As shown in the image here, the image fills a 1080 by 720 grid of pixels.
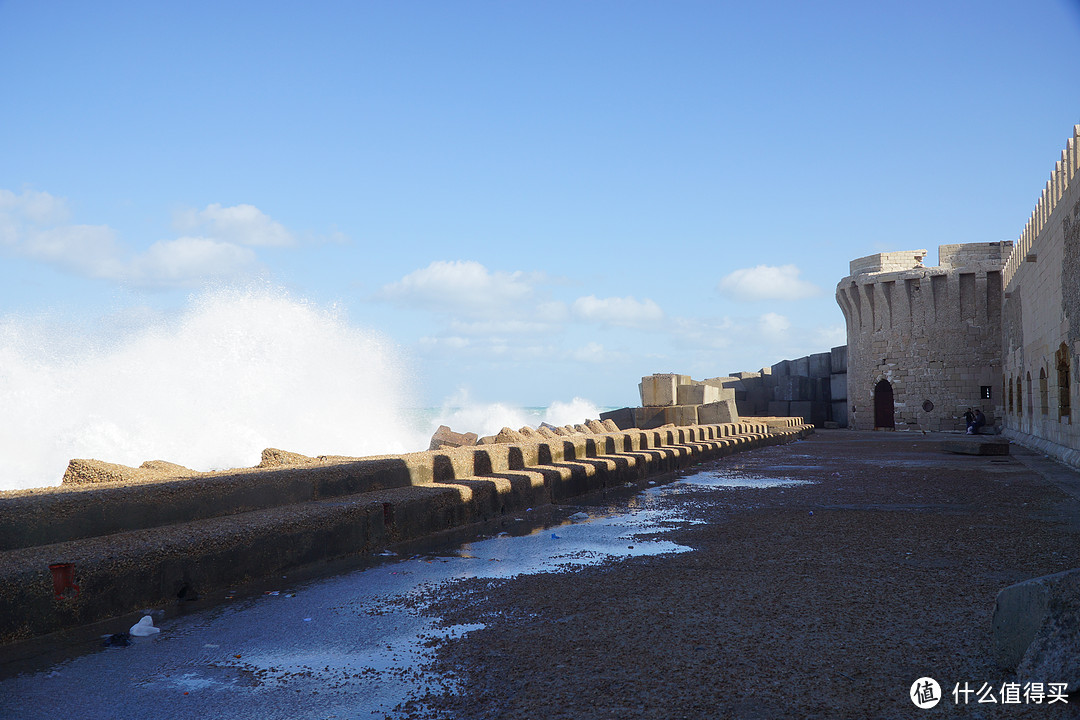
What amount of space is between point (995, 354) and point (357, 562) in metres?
28.5

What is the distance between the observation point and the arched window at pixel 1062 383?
42.5 ft

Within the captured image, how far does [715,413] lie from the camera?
19.8m

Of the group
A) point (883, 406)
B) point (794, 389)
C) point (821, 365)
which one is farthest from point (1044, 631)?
point (821, 365)

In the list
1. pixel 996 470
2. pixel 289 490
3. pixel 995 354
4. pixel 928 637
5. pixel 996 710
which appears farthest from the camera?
pixel 995 354

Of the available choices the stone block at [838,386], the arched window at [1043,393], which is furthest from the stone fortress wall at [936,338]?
the arched window at [1043,393]

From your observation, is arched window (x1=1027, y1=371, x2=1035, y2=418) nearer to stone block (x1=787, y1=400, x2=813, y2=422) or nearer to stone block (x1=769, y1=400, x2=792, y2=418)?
stone block (x1=787, y1=400, x2=813, y2=422)

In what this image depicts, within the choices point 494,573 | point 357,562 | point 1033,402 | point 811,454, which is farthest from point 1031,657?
point 1033,402

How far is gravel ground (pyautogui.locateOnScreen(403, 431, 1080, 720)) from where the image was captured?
2.56 meters

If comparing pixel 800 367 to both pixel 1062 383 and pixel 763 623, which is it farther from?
pixel 763 623

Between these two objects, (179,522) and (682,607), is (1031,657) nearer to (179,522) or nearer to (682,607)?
(682,607)

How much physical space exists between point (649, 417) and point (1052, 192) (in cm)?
1011

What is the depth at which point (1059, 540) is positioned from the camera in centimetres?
541

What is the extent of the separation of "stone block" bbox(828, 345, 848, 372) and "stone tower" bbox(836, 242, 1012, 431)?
11.5 feet

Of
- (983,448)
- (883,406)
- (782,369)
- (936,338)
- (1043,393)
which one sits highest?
(936,338)
